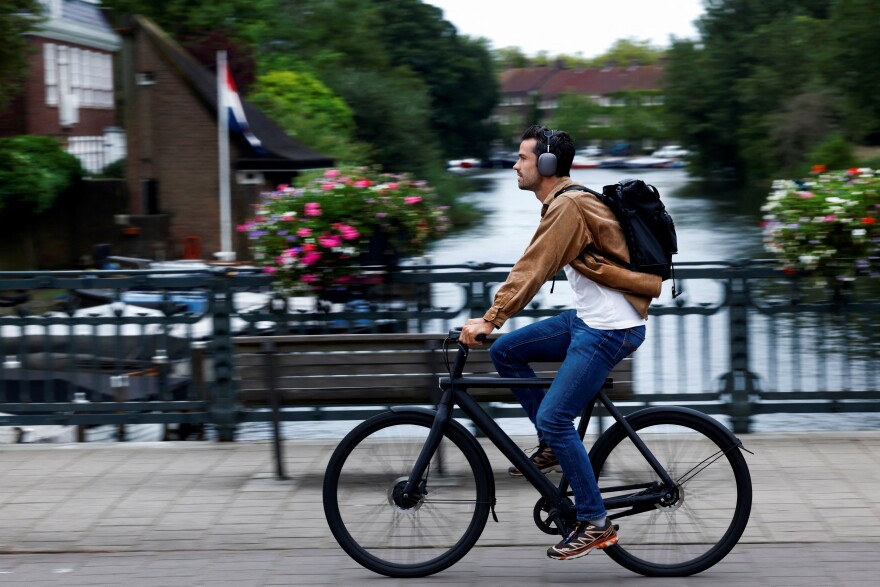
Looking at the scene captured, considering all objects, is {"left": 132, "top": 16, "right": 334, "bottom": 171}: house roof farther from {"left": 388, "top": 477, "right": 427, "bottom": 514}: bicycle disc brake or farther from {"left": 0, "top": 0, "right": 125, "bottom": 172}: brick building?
{"left": 388, "top": 477, "right": 427, "bottom": 514}: bicycle disc brake

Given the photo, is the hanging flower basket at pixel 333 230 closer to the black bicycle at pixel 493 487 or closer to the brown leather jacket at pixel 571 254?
the black bicycle at pixel 493 487

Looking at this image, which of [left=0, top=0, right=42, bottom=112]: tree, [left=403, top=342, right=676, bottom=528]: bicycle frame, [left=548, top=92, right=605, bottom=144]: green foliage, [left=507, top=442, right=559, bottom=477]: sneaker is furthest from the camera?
[left=548, top=92, right=605, bottom=144]: green foliage

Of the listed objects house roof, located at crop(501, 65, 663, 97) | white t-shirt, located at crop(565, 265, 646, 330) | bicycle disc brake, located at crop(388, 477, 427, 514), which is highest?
house roof, located at crop(501, 65, 663, 97)

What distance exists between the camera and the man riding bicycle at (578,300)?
4.70 metres

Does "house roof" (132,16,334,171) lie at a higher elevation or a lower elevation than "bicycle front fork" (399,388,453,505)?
higher

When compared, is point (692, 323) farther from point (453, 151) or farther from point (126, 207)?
point (453, 151)

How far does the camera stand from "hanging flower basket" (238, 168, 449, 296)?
7574mm

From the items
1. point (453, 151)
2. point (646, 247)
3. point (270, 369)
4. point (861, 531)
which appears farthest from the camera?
point (453, 151)

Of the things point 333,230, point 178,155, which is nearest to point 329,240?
point 333,230

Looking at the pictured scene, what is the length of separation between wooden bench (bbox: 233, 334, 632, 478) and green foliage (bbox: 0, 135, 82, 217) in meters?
25.4

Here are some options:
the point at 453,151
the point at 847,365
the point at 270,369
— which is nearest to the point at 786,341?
the point at 847,365

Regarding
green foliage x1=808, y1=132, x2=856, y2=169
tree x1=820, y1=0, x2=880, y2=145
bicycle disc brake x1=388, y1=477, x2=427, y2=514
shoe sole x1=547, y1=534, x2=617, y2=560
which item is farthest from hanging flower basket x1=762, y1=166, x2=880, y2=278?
green foliage x1=808, y1=132, x2=856, y2=169

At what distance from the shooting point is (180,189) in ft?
121

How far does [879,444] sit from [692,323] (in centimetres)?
125
